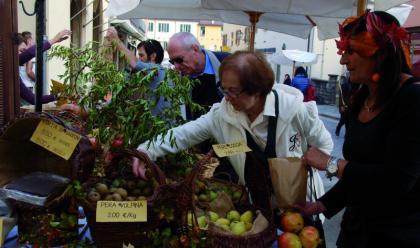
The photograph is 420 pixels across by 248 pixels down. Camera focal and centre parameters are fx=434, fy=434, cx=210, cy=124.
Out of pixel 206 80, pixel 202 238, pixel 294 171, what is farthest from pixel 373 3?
pixel 202 238

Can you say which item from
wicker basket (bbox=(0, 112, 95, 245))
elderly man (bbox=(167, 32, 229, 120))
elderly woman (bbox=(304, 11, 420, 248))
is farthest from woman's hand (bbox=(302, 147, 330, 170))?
elderly man (bbox=(167, 32, 229, 120))

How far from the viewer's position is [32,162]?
1.83 metres

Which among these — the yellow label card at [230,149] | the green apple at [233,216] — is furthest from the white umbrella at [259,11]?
the green apple at [233,216]

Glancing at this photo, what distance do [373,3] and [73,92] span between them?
227 cm

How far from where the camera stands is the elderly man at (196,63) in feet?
9.76

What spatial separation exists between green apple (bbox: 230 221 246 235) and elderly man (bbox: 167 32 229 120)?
147 centimetres

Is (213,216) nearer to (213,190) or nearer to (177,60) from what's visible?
(213,190)

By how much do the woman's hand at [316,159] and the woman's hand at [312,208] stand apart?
0.57 feet

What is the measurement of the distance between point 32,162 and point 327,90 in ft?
65.0

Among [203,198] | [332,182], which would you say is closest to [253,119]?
[203,198]

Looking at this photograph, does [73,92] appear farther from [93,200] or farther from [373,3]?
[373,3]

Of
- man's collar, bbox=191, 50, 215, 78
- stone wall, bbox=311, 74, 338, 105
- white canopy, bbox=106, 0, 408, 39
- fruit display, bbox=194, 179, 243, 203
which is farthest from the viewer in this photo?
stone wall, bbox=311, 74, 338, 105

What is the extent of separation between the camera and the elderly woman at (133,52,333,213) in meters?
1.83

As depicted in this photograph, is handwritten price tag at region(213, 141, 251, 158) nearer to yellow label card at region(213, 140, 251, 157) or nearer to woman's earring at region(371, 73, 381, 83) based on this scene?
yellow label card at region(213, 140, 251, 157)
